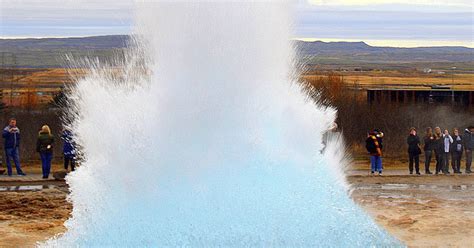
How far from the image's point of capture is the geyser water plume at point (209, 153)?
654 centimetres

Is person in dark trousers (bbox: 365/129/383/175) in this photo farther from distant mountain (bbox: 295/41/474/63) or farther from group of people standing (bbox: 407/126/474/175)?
distant mountain (bbox: 295/41/474/63)

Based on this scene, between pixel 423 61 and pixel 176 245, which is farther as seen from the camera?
pixel 423 61

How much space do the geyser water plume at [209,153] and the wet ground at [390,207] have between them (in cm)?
361

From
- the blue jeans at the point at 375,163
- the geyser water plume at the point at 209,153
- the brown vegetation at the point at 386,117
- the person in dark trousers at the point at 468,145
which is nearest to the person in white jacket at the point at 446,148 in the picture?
the person in dark trousers at the point at 468,145

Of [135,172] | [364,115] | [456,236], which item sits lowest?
[456,236]

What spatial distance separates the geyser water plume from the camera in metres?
6.54

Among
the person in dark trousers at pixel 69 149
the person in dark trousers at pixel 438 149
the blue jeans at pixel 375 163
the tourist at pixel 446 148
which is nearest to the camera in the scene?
the person in dark trousers at pixel 69 149

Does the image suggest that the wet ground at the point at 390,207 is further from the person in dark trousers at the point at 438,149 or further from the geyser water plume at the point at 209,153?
the geyser water plume at the point at 209,153

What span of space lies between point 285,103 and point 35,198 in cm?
769

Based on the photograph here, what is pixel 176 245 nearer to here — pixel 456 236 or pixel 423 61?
pixel 456 236

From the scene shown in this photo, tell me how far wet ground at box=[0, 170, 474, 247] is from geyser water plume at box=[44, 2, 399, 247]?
3.61 m

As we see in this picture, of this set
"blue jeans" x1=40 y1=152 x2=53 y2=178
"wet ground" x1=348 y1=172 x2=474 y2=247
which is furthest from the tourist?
"blue jeans" x1=40 y1=152 x2=53 y2=178

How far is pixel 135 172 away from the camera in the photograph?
6.77 metres

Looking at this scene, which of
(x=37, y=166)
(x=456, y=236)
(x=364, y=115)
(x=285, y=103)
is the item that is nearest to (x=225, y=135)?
(x=285, y=103)
